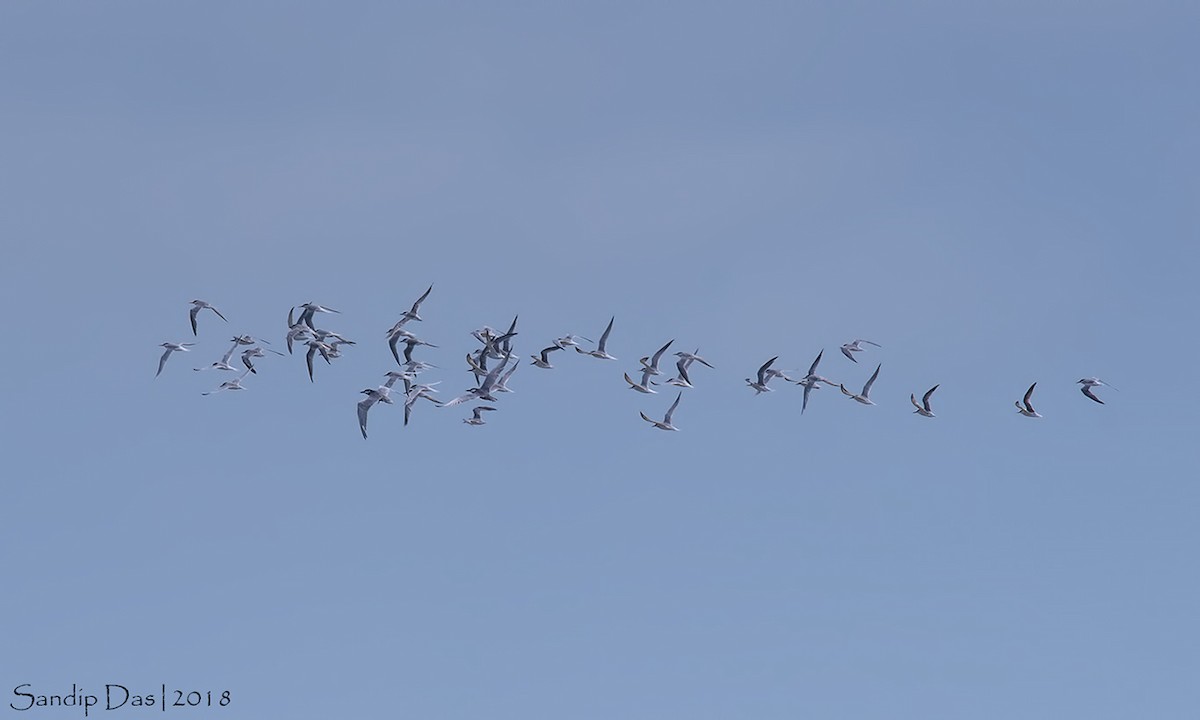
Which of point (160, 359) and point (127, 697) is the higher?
point (160, 359)

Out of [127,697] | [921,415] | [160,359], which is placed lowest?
[127,697]

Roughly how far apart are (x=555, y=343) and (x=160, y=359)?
1839cm

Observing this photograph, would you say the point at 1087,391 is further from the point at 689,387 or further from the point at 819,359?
the point at 689,387

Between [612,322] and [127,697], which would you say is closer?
[127,697]

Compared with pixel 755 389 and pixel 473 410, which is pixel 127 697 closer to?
pixel 473 410

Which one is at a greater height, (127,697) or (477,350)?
(477,350)

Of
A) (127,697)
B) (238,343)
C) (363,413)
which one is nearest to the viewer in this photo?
(127,697)

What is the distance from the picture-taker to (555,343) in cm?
7369

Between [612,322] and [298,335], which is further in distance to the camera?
[298,335]

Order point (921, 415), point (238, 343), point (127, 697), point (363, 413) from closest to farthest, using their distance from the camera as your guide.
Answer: point (127, 697), point (363, 413), point (921, 415), point (238, 343)

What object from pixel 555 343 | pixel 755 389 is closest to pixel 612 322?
pixel 555 343

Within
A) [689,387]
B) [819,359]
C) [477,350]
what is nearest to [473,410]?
[477,350]

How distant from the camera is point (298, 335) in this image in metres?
77.1

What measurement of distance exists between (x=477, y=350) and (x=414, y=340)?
5.50m
